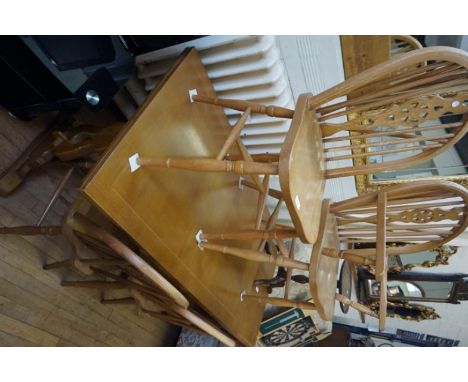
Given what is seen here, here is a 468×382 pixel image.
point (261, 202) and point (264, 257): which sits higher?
point (261, 202)

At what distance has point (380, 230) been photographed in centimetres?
101

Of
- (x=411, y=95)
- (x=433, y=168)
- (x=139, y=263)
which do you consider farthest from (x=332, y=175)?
(x=433, y=168)

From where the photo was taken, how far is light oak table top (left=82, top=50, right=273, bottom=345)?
848mm

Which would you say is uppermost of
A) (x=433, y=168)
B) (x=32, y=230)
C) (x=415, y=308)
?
(x=433, y=168)

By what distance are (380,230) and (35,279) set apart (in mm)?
1458

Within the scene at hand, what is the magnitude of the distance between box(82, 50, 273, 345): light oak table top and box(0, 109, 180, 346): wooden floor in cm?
78

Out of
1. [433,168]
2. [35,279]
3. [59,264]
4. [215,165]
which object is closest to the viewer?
[215,165]

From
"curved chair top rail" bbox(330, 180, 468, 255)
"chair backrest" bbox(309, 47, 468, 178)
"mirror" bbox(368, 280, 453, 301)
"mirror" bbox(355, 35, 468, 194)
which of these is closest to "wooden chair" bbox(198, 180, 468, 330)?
"curved chair top rail" bbox(330, 180, 468, 255)

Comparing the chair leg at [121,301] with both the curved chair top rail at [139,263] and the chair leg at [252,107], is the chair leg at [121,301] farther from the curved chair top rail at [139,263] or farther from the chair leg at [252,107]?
the chair leg at [252,107]

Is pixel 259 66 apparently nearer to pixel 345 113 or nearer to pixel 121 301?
pixel 345 113
